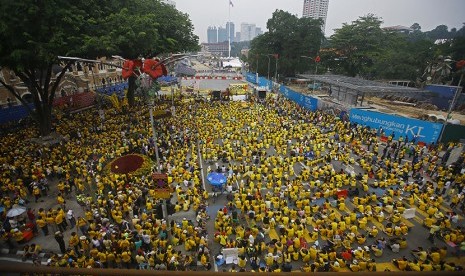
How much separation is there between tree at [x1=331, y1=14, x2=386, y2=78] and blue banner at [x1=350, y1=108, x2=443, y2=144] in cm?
3415

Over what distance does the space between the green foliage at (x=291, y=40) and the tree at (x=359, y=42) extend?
597 cm

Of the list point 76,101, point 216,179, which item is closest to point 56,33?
point 216,179

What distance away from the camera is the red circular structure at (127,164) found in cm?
1961

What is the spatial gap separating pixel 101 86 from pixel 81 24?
35862 mm

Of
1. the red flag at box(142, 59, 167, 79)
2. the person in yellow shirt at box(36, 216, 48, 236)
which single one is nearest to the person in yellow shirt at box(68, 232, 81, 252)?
the person in yellow shirt at box(36, 216, 48, 236)

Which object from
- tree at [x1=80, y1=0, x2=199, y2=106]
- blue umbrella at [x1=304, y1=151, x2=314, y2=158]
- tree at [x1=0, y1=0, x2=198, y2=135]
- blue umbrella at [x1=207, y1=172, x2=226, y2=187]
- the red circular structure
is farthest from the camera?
tree at [x1=80, y1=0, x2=199, y2=106]

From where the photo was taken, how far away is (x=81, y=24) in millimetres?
23312

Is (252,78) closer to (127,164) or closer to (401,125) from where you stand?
(401,125)

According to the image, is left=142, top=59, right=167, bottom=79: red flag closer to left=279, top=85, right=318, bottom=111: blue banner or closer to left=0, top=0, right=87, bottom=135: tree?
left=0, top=0, right=87, bottom=135: tree

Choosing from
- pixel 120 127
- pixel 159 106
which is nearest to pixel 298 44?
pixel 159 106

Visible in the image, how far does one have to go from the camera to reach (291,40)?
69.2 m

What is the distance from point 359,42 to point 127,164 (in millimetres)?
61209

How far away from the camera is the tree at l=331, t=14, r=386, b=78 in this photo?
6175cm

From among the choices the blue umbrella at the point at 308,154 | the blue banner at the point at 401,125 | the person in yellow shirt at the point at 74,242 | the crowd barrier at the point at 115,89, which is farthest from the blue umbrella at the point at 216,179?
the crowd barrier at the point at 115,89
